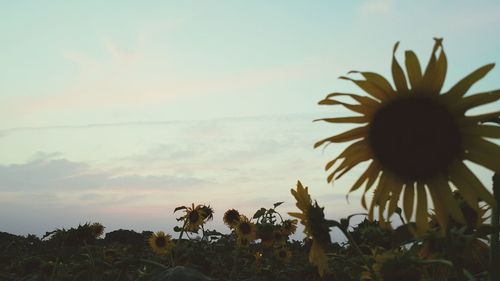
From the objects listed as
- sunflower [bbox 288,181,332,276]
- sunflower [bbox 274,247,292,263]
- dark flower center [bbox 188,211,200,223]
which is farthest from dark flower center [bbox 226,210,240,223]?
sunflower [bbox 288,181,332,276]

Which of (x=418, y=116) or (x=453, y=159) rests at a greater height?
(x=418, y=116)

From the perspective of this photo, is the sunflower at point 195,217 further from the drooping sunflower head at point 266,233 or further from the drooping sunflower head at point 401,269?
the drooping sunflower head at point 401,269

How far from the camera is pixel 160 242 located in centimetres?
1084

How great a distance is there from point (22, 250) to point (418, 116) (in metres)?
7.55

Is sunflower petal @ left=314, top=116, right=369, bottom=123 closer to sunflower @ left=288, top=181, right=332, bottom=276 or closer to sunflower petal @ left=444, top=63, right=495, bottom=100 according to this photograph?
sunflower petal @ left=444, top=63, right=495, bottom=100

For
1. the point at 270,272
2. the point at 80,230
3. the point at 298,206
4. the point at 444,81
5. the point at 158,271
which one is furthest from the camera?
the point at 270,272

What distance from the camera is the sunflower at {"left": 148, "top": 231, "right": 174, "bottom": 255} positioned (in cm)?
1058

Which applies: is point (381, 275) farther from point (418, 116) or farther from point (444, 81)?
point (444, 81)

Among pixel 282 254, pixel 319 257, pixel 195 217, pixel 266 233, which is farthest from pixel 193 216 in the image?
pixel 319 257

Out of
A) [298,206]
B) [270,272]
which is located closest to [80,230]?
[270,272]

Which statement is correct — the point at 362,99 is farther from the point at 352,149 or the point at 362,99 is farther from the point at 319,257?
the point at 319,257

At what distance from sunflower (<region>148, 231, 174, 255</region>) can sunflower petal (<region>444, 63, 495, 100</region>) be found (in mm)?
8076

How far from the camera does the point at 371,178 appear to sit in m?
3.34

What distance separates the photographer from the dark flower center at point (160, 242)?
35.4 feet
